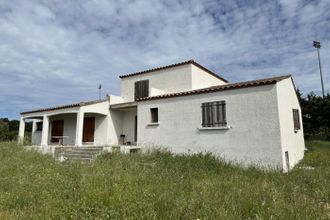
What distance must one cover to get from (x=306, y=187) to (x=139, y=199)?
5.19m

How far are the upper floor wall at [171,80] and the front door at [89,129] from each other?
3023mm

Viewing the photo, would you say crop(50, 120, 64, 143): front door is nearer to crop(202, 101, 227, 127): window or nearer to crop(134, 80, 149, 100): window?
crop(134, 80, 149, 100): window

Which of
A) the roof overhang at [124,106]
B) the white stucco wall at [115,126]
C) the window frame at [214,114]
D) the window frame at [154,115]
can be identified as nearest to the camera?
the window frame at [214,114]

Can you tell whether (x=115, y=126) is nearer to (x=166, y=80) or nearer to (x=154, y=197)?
(x=166, y=80)

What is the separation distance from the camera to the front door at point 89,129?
18.6 m

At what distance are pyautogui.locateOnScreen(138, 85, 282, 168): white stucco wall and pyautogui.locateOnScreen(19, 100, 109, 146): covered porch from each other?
4.45m

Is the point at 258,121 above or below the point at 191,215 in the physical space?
above

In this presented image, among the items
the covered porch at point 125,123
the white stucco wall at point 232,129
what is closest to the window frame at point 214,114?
the white stucco wall at point 232,129

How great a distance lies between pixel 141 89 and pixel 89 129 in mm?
5033

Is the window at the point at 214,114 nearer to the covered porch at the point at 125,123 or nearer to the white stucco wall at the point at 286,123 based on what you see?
the white stucco wall at the point at 286,123

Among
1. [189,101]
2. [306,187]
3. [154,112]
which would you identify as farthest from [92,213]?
[154,112]

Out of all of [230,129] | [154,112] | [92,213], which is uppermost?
[154,112]

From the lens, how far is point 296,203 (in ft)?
17.2

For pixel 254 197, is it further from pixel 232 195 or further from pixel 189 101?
pixel 189 101
